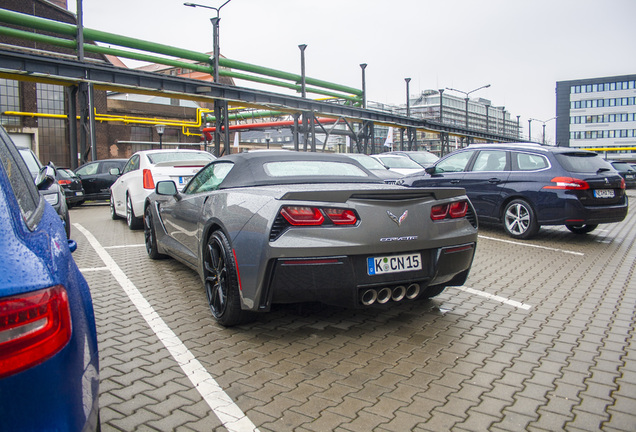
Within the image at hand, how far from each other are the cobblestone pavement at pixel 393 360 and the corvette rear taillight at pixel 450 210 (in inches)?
35.2

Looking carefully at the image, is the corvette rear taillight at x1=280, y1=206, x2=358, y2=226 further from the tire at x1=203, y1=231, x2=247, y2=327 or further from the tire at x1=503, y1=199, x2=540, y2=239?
the tire at x1=503, y1=199, x2=540, y2=239

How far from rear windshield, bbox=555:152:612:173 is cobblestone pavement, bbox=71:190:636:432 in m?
3.13

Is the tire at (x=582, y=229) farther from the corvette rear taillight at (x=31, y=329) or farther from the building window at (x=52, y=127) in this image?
the building window at (x=52, y=127)

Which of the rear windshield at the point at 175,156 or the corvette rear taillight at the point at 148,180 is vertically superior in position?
the rear windshield at the point at 175,156

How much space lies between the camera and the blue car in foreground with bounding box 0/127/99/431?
1334mm

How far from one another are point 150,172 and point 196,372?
23.0 feet

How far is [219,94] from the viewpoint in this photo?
26766 mm

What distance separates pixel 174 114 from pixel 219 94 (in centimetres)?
2506

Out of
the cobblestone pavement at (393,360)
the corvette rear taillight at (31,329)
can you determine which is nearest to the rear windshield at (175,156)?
the cobblestone pavement at (393,360)

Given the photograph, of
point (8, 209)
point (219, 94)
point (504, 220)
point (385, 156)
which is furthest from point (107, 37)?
point (8, 209)

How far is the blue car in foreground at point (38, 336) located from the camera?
52.5 inches

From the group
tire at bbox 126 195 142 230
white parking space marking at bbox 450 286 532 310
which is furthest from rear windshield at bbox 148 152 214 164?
white parking space marking at bbox 450 286 532 310

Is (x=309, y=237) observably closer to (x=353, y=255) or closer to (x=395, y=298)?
(x=353, y=255)

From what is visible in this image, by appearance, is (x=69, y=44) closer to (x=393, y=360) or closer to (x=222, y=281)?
(x=222, y=281)
